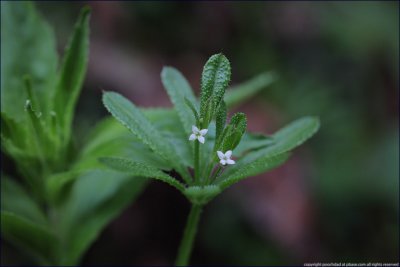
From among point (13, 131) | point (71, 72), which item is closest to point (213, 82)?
point (71, 72)

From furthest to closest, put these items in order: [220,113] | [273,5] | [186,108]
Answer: [273,5] → [186,108] → [220,113]

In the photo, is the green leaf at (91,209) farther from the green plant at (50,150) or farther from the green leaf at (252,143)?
the green leaf at (252,143)

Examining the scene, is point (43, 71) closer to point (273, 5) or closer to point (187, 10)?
point (187, 10)

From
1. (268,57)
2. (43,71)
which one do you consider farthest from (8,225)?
(268,57)

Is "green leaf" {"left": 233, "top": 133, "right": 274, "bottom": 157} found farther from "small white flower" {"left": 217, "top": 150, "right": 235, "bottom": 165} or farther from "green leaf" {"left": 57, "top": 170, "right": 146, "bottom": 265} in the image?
"green leaf" {"left": 57, "top": 170, "right": 146, "bottom": 265}

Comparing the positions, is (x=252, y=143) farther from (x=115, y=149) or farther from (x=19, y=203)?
(x=19, y=203)
